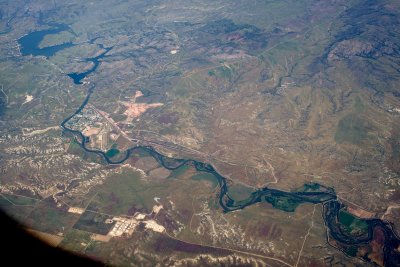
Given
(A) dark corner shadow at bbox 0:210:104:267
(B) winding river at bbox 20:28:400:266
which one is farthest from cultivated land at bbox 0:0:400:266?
(A) dark corner shadow at bbox 0:210:104:267

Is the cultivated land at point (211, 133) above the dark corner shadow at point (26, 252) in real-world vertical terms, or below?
below

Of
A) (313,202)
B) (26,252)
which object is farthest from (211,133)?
(26,252)

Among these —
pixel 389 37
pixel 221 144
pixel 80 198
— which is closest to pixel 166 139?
pixel 221 144

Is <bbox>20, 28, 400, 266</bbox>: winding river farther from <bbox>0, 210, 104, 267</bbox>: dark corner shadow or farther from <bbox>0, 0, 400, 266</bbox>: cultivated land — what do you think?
<bbox>0, 210, 104, 267</bbox>: dark corner shadow

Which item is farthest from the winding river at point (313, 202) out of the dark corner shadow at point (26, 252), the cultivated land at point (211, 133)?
the dark corner shadow at point (26, 252)

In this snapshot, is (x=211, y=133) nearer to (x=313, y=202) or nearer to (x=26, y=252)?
(x=313, y=202)

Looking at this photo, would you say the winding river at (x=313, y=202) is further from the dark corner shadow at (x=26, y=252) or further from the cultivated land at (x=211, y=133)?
the dark corner shadow at (x=26, y=252)

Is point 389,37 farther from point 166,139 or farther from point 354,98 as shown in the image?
point 166,139
